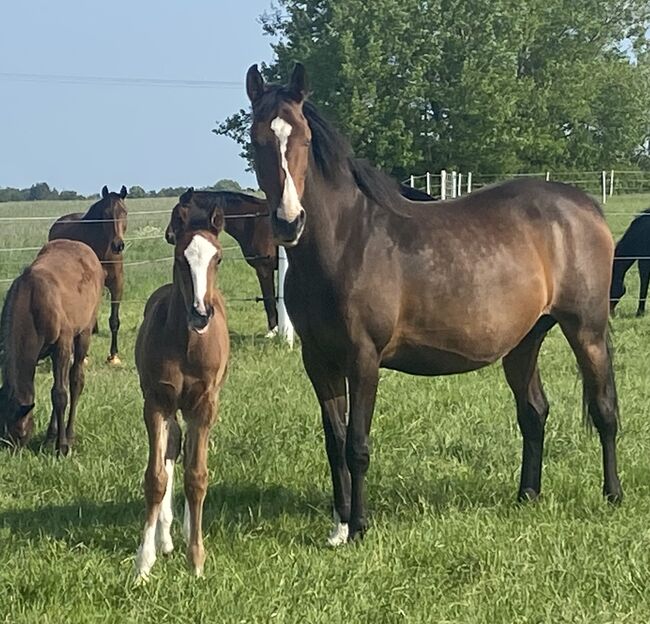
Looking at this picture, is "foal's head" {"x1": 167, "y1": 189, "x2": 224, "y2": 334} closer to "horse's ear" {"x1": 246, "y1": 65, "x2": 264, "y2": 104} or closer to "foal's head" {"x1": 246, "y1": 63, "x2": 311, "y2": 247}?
"foal's head" {"x1": 246, "y1": 63, "x2": 311, "y2": 247}

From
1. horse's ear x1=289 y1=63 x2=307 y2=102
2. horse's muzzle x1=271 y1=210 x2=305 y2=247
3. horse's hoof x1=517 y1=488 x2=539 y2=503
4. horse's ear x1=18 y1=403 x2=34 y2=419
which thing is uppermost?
horse's ear x1=289 y1=63 x2=307 y2=102

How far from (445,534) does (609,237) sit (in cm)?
195

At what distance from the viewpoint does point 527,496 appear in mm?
4934

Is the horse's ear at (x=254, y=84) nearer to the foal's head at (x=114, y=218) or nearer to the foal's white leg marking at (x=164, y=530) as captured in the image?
the foal's white leg marking at (x=164, y=530)

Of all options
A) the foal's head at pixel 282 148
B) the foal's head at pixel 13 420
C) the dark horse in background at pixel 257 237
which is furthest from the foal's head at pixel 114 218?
the foal's head at pixel 282 148

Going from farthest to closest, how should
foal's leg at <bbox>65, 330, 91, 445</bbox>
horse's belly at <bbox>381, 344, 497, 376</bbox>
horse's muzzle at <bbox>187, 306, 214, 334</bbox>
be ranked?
foal's leg at <bbox>65, 330, 91, 445</bbox> → horse's belly at <bbox>381, 344, 497, 376</bbox> → horse's muzzle at <bbox>187, 306, 214, 334</bbox>

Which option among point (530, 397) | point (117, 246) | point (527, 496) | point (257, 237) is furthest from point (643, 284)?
point (527, 496)

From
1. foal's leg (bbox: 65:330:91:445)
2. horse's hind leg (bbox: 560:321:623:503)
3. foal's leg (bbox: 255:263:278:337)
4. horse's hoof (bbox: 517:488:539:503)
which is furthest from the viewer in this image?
foal's leg (bbox: 255:263:278:337)

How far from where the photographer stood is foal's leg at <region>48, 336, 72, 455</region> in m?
6.09

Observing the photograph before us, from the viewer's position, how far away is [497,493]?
5082mm

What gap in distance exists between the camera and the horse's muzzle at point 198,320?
12.3 feet

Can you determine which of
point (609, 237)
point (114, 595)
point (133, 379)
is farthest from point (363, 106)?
point (114, 595)

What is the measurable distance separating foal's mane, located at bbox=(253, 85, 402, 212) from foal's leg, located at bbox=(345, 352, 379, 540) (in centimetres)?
82

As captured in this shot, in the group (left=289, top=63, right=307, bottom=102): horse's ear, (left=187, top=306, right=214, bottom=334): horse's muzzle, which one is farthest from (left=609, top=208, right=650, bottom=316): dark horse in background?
(left=187, top=306, right=214, bottom=334): horse's muzzle
